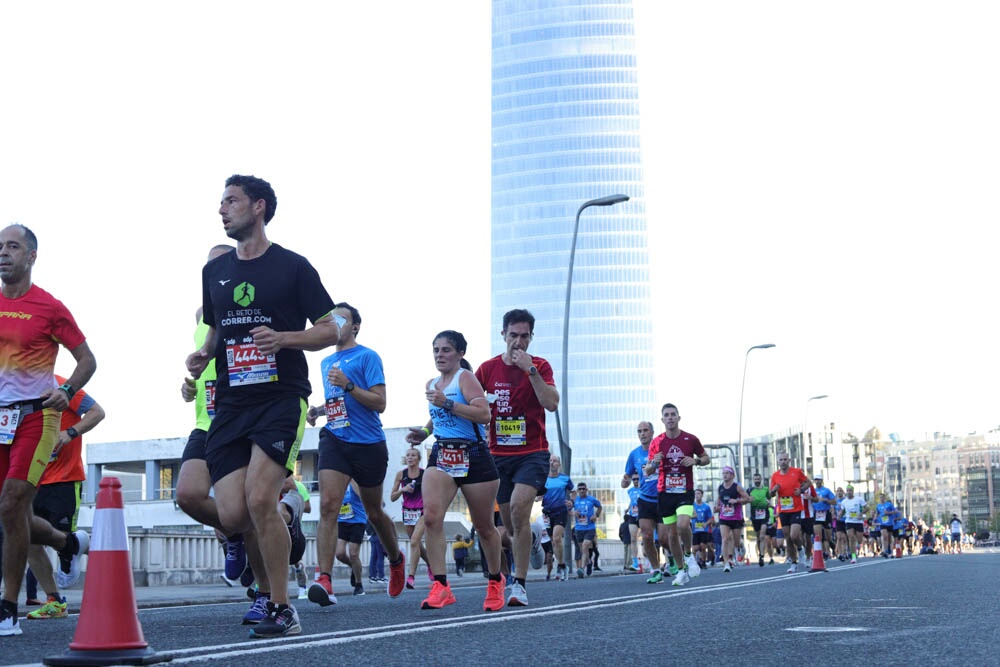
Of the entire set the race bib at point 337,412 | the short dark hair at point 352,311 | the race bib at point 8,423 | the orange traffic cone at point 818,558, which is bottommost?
the orange traffic cone at point 818,558

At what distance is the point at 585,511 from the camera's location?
2572cm

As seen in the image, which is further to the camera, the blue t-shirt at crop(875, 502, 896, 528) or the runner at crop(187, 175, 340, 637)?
the blue t-shirt at crop(875, 502, 896, 528)

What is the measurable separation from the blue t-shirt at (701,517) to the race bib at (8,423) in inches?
873

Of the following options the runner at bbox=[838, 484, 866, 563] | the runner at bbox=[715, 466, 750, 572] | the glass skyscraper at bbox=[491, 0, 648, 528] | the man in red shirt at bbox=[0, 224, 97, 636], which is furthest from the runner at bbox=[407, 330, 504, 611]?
the glass skyscraper at bbox=[491, 0, 648, 528]

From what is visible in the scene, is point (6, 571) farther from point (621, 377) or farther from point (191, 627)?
point (621, 377)

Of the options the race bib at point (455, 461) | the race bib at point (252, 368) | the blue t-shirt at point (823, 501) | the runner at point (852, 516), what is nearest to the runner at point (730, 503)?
the blue t-shirt at point (823, 501)

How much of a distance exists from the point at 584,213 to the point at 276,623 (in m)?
175

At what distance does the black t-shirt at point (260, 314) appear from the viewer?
619 centimetres

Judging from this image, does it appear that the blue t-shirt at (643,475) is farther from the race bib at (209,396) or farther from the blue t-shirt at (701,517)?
the blue t-shirt at (701,517)

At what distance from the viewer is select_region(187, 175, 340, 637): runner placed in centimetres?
611

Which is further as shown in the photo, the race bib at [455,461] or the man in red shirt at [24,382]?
the race bib at [455,461]

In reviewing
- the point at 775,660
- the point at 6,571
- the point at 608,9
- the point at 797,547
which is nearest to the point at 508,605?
the point at 6,571

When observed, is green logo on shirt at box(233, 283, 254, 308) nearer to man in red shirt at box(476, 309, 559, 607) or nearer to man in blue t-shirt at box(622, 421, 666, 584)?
man in red shirt at box(476, 309, 559, 607)

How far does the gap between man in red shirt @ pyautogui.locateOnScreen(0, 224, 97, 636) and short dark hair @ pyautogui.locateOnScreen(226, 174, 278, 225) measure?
5.57 feet
